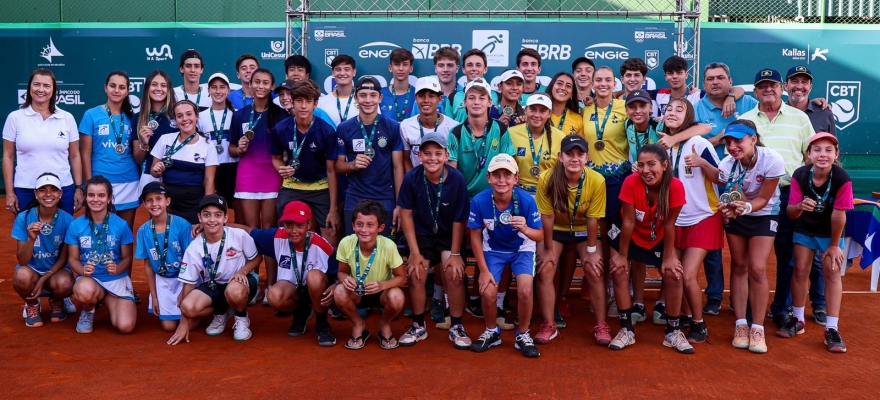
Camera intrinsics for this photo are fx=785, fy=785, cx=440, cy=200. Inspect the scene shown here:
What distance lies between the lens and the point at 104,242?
5.93 meters

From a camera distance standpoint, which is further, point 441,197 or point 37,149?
point 37,149

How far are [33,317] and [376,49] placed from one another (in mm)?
4916

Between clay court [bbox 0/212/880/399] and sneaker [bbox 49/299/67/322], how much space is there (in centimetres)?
7

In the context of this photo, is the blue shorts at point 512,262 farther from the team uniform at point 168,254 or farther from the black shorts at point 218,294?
the team uniform at point 168,254

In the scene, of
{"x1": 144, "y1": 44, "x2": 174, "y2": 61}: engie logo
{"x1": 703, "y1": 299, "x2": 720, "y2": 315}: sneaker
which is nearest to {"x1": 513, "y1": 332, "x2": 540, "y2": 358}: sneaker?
{"x1": 703, "y1": 299, "x2": 720, "y2": 315}: sneaker

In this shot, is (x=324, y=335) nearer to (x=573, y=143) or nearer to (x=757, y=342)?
(x=573, y=143)

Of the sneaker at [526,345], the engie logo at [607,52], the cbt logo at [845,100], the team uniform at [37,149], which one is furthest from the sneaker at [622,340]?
the cbt logo at [845,100]

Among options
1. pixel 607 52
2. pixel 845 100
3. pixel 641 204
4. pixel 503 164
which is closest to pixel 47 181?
pixel 503 164

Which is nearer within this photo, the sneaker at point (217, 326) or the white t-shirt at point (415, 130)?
the sneaker at point (217, 326)

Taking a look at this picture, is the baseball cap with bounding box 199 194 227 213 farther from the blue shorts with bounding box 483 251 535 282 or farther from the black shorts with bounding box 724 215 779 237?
the black shorts with bounding box 724 215 779 237

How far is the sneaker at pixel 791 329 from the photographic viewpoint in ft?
18.7

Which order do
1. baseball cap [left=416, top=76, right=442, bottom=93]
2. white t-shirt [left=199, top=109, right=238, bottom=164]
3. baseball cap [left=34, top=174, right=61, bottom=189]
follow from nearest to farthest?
1. baseball cap [left=34, top=174, right=61, bottom=189]
2. baseball cap [left=416, top=76, right=442, bottom=93]
3. white t-shirt [left=199, top=109, right=238, bottom=164]

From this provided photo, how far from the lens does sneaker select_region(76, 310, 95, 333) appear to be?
19.0 ft

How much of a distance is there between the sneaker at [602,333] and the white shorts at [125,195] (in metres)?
3.94
